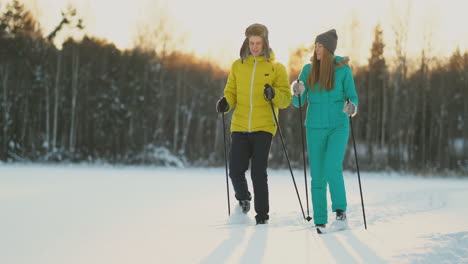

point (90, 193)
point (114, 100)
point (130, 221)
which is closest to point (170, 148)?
point (114, 100)

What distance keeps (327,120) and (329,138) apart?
0.53ft

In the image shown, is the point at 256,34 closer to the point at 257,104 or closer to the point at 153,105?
the point at 257,104

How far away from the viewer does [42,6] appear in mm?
23656

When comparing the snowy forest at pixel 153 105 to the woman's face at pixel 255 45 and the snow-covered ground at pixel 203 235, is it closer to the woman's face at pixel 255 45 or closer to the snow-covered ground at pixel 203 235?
the snow-covered ground at pixel 203 235

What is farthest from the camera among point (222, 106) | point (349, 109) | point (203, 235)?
point (222, 106)

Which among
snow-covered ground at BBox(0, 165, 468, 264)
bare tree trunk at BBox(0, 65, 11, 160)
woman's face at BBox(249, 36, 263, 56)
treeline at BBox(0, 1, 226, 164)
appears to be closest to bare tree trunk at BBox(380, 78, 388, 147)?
treeline at BBox(0, 1, 226, 164)

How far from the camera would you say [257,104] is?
4.74 m

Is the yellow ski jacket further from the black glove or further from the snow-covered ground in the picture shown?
the snow-covered ground

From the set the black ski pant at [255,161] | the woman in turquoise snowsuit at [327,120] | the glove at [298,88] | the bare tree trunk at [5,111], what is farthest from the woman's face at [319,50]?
the bare tree trunk at [5,111]

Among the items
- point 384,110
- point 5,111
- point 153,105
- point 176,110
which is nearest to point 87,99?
point 153,105

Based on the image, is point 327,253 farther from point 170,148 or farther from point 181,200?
point 170,148

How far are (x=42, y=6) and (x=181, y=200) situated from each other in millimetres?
19253

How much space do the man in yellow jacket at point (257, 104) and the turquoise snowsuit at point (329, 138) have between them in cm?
37

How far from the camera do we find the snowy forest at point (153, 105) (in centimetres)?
2292
